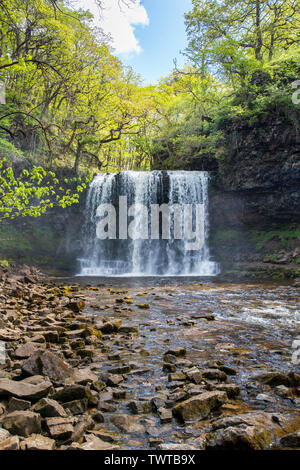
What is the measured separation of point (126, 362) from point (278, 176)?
15416 millimetres

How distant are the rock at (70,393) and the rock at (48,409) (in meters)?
0.23

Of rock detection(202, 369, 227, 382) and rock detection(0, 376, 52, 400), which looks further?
rock detection(202, 369, 227, 382)

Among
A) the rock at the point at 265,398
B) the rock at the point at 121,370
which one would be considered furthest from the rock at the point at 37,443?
the rock at the point at 265,398

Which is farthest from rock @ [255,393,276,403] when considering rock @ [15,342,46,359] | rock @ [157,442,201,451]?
rock @ [15,342,46,359]

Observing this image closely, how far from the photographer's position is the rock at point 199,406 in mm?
2549

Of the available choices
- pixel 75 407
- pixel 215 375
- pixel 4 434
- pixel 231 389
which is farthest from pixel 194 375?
pixel 4 434

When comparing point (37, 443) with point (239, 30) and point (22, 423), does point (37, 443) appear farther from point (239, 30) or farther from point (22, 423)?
point (239, 30)

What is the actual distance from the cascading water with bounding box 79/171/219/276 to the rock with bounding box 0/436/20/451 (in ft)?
52.4

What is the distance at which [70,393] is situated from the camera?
268 centimetres

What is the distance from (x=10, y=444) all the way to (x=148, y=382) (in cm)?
169

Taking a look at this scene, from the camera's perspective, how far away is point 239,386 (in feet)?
9.97

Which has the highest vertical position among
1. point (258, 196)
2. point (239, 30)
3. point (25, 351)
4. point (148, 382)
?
point (239, 30)

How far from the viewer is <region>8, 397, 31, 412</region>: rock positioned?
7.83 feet

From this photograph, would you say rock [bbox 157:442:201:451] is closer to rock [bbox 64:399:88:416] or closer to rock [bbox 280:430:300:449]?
rock [bbox 280:430:300:449]
